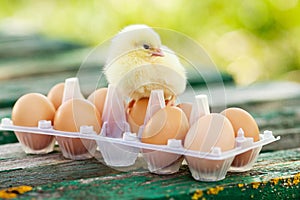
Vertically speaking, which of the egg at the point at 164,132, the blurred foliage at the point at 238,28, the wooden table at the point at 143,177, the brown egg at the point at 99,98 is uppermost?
the blurred foliage at the point at 238,28

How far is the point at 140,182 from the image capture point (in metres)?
1.10

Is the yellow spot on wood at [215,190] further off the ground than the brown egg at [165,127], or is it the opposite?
the brown egg at [165,127]

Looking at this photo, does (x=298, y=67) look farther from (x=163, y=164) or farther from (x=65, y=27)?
(x=163, y=164)

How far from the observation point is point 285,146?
1.54m

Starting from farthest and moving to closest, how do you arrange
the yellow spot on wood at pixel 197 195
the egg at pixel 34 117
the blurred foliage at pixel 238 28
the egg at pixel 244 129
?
the blurred foliage at pixel 238 28, the egg at pixel 34 117, the egg at pixel 244 129, the yellow spot on wood at pixel 197 195

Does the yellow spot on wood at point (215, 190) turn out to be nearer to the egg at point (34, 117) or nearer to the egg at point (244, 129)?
the egg at point (244, 129)

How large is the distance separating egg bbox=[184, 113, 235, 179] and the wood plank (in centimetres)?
3

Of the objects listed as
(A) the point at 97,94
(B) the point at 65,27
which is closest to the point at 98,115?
(A) the point at 97,94

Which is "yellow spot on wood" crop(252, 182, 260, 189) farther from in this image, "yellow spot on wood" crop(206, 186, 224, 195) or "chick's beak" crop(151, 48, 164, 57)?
"chick's beak" crop(151, 48, 164, 57)

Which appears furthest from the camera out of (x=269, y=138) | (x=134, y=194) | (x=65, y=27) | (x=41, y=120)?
(x=65, y=27)

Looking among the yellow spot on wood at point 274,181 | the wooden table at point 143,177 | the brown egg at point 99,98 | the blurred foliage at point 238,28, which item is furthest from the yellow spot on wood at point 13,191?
the blurred foliage at point 238,28

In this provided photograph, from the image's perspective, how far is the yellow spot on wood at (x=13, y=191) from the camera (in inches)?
41.1

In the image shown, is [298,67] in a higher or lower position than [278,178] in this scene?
higher

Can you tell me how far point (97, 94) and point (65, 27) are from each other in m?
2.97
